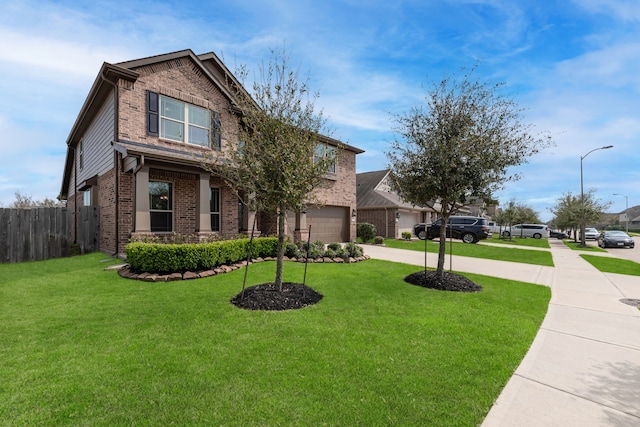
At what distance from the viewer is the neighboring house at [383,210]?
23078 mm

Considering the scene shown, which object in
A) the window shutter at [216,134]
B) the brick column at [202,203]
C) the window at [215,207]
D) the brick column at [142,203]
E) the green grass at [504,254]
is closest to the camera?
the window shutter at [216,134]

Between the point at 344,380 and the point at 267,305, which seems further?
the point at 267,305

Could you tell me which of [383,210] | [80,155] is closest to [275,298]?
[80,155]

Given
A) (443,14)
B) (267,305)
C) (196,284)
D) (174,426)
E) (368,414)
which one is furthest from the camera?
(443,14)

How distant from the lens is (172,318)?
4867 millimetres

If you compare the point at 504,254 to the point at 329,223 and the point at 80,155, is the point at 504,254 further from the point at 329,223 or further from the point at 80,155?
the point at 80,155

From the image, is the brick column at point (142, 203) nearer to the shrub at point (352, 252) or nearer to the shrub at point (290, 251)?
the shrub at point (290, 251)

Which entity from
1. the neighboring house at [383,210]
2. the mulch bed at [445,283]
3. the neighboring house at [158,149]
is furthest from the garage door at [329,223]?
the mulch bed at [445,283]

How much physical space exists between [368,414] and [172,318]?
3616mm

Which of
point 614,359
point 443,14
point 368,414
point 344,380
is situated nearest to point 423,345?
point 344,380

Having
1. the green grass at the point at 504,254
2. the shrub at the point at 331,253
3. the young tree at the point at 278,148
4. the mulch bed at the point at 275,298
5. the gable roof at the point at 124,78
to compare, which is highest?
the gable roof at the point at 124,78

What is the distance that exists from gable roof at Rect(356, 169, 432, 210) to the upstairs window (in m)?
13.1

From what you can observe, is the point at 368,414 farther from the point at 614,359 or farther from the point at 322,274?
the point at 322,274

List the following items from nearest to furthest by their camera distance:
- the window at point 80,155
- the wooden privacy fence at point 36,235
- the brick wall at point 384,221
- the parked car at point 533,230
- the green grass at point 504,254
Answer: the wooden privacy fence at point 36,235
the green grass at point 504,254
the window at point 80,155
the brick wall at point 384,221
the parked car at point 533,230
